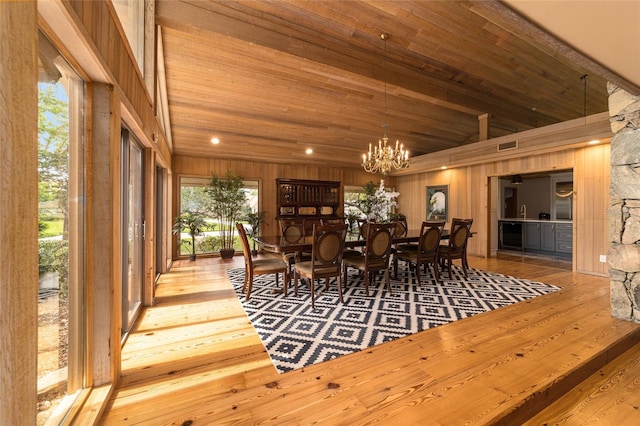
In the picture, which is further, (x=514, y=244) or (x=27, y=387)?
(x=514, y=244)

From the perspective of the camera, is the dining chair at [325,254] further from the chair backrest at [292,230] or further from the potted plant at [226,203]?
the potted plant at [226,203]

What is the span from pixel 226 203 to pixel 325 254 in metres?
3.97

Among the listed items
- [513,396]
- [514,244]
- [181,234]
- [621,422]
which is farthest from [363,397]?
[514,244]

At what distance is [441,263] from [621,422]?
367cm

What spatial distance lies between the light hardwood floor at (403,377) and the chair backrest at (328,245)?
106 cm

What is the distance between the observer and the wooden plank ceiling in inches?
124

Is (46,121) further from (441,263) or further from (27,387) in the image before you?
(441,263)

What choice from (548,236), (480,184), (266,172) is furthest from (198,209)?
(548,236)

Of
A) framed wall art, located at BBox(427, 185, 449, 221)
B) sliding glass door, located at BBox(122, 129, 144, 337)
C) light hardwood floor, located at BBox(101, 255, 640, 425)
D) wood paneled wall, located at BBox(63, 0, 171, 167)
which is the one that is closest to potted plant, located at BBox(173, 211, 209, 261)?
sliding glass door, located at BBox(122, 129, 144, 337)

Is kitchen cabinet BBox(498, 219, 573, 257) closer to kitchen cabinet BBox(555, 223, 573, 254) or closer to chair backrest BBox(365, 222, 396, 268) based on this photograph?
kitchen cabinet BBox(555, 223, 573, 254)

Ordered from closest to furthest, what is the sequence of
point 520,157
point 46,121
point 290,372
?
1. point 46,121
2. point 290,372
3. point 520,157

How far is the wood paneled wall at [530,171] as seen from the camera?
15.1 feet

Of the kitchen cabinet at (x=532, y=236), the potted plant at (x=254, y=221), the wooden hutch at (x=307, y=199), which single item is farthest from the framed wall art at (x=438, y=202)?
the potted plant at (x=254, y=221)

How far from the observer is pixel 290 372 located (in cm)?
185
